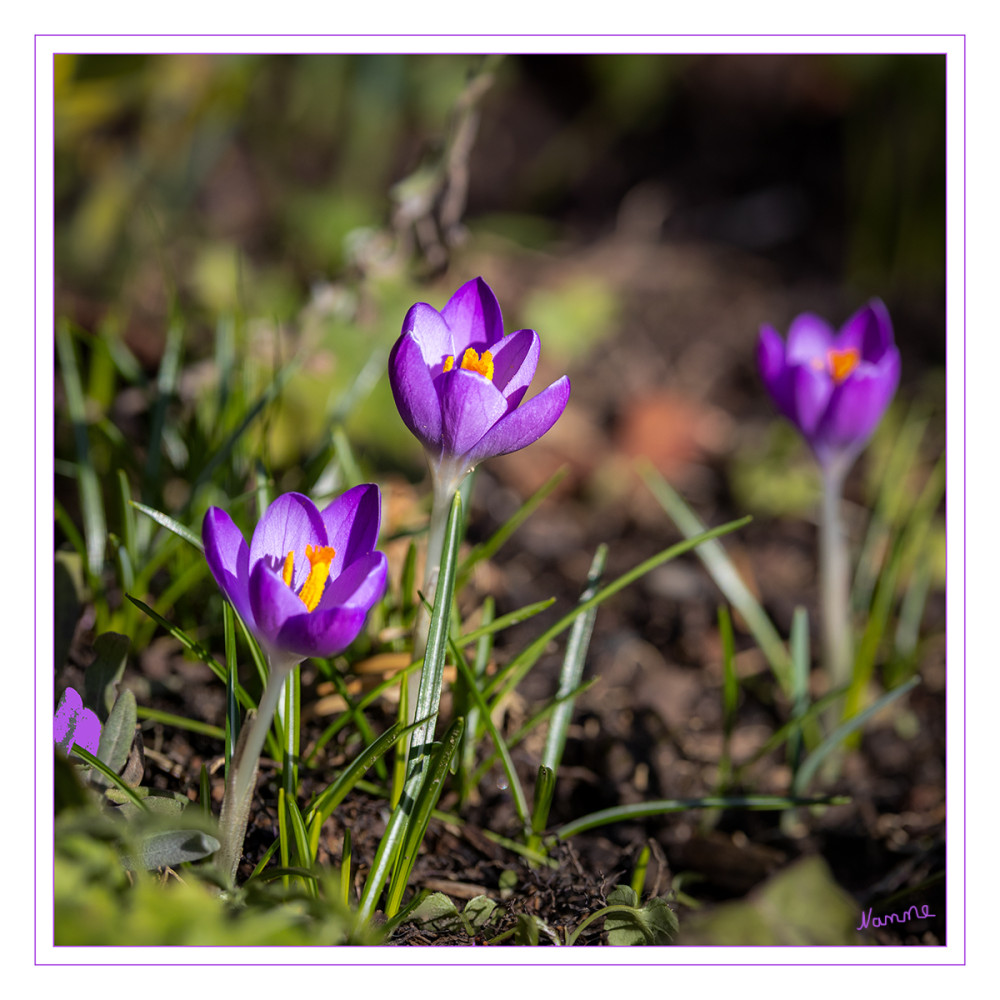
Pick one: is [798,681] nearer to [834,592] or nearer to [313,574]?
[834,592]

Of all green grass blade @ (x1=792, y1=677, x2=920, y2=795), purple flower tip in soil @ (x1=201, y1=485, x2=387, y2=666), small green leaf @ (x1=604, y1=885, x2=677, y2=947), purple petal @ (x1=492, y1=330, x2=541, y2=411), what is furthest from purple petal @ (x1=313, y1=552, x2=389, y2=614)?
green grass blade @ (x1=792, y1=677, x2=920, y2=795)

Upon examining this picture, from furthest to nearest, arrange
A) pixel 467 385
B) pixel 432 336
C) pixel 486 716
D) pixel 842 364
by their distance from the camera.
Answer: pixel 842 364 < pixel 486 716 < pixel 432 336 < pixel 467 385

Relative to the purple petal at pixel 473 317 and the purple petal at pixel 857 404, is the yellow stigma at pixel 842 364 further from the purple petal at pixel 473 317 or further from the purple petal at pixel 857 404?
the purple petal at pixel 473 317

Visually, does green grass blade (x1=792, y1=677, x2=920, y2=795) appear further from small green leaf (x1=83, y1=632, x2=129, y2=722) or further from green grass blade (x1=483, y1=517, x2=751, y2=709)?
small green leaf (x1=83, y1=632, x2=129, y2=722)

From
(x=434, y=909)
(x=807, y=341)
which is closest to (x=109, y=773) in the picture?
(x=434, y=909)

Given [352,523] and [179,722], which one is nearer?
[352,523]

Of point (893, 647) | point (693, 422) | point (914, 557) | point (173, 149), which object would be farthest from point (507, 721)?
point (173, 149)
